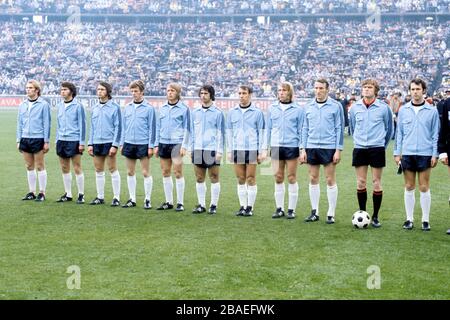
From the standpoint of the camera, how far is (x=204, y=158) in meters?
11.1

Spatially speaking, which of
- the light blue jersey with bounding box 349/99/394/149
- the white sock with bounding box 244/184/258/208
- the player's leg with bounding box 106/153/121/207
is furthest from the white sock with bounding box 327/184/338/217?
the player's leg with bounding box 106/153/121/207

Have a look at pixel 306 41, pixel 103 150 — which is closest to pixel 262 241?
pixel 103 150

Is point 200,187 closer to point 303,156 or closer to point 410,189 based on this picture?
point 303,156

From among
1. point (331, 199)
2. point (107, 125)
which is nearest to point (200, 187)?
point (107, 125)

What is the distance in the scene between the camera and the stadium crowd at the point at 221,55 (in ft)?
152

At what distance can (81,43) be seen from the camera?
53.4 meters

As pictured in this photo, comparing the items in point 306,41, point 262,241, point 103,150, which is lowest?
point 262,241

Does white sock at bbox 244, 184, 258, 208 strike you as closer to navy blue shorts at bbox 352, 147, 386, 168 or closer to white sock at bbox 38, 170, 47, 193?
navy blue shorts at bbox 352, 147, 386, 168

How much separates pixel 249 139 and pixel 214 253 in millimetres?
3159

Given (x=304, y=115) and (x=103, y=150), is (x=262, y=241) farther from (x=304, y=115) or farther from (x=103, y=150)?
(x=103, y=150)

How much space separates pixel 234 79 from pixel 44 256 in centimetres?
4066

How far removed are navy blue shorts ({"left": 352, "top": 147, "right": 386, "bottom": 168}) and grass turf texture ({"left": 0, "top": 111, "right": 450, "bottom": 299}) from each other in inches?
34.8

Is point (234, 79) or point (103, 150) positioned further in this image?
point (234, 79)

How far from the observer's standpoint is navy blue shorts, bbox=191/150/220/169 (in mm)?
11023
